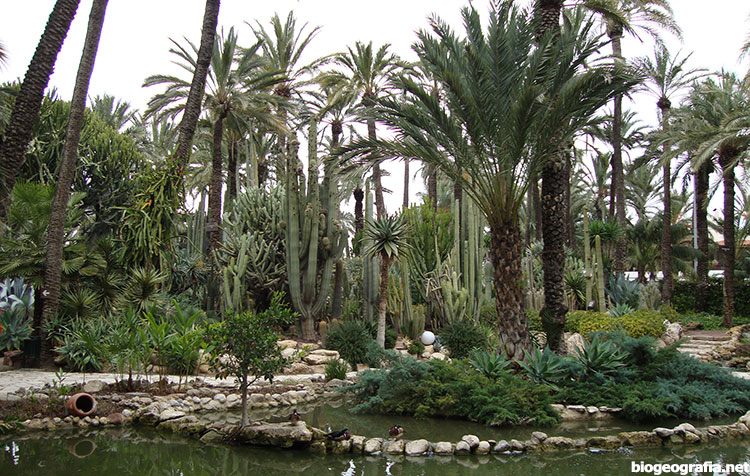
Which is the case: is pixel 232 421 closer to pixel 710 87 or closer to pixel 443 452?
pixel 443 452

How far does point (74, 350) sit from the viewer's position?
9180 millimetres

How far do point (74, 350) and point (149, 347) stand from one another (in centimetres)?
241

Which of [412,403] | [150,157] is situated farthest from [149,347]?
[150,157]

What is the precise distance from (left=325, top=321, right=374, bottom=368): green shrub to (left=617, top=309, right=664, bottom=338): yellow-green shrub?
6055 millimetres

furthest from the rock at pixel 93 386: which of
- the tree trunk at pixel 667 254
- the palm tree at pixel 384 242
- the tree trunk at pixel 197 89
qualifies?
the tree trunk at pixel 667 254

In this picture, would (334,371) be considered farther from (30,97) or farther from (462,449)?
(30,97)

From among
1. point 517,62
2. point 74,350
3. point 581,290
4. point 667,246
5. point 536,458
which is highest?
point 517,62

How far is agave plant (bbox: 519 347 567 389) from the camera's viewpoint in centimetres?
782

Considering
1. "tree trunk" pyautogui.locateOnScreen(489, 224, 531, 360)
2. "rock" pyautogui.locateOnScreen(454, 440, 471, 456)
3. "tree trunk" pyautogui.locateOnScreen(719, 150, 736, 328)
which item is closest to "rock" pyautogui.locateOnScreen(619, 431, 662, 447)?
"rock" pyautogui.locateOnScreen(454, 440, 471, 456)

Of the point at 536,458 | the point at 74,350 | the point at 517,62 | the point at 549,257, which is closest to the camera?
the point at 536,458

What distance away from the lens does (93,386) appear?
306 inches

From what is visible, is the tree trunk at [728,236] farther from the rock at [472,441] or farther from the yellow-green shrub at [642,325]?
the rock at [472,441]

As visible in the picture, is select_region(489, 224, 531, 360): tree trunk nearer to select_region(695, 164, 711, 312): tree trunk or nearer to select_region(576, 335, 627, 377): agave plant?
select_region(576, 335, 627, 377): agave plant

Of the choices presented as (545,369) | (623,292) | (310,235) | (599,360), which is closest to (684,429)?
(599,360)
